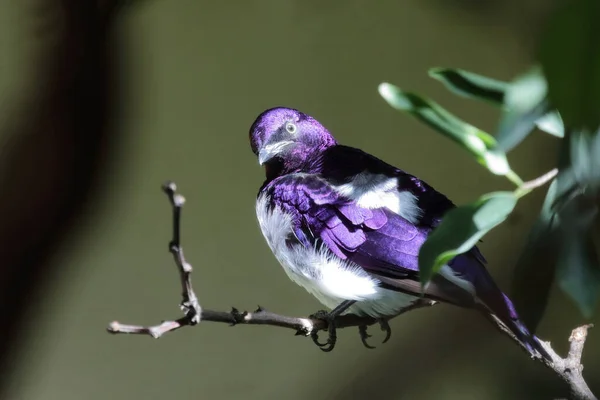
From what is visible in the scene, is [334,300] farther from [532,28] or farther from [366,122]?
[532,28]

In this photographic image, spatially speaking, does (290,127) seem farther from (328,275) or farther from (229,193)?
(229,193)

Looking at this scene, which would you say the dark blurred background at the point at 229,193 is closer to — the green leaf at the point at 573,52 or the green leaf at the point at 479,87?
the green leaf at the point at 479,87

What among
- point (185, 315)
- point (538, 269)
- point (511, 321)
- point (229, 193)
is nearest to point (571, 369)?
point (511, 321)

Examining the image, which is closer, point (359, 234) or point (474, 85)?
point (474, 85)

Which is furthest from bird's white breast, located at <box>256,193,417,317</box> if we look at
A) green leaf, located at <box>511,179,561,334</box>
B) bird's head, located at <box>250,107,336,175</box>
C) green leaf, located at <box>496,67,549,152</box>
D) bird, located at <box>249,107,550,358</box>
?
green leaf, located at <box>496,67,549,152</box>

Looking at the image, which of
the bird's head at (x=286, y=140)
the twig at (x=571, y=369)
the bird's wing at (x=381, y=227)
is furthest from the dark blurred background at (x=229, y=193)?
the twig at (x=571, y=369)

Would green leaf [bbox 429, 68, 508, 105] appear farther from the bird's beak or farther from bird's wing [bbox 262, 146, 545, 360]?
the bird's beak

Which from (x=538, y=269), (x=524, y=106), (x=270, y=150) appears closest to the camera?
(x=524, y=106)
